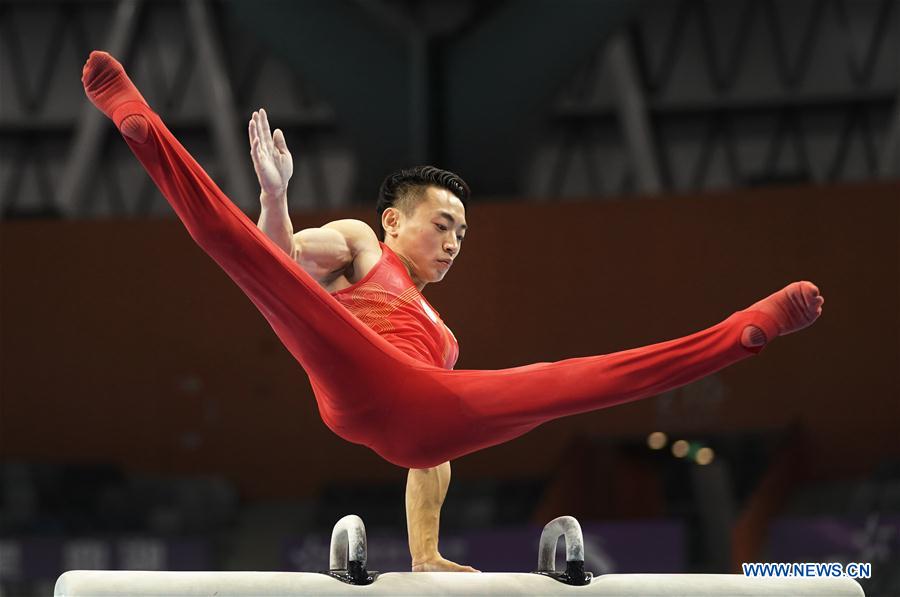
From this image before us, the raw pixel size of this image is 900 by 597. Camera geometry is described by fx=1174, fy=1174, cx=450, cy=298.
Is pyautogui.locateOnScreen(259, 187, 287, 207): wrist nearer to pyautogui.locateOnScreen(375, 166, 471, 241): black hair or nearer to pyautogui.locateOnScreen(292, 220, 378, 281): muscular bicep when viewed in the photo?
pyautogui.locateOnScreen(292, 220, 378, 281): muscular bicep

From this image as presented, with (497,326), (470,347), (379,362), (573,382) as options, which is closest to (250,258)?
(379,362)

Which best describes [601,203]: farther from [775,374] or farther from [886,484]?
[886,484]

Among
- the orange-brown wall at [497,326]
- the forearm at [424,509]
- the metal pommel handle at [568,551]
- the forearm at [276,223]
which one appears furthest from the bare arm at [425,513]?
the orange-brown wall at [497,326]

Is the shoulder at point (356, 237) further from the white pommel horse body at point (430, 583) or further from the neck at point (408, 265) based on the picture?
the white pommel horse body at point (430, 583)

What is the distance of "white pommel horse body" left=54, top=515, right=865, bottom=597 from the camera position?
8.71ft

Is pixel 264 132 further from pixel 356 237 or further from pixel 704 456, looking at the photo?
pixel 704 456

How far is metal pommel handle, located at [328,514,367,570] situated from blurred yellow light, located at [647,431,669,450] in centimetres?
726

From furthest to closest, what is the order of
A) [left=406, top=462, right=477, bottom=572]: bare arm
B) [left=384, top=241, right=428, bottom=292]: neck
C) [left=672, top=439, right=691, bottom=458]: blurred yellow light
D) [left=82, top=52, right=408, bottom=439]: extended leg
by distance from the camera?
1. [left=672, top=439, right=691, bottom=458]: blurred yellow light
2. [left=384, top=241, right=428, bottom=292]: neck
3. [left=406, top=462, right=477, bottom=572]: bare arm
4. [left=82, top=52, right=408, bottom=439]: extended leg

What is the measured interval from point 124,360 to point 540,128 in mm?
4353

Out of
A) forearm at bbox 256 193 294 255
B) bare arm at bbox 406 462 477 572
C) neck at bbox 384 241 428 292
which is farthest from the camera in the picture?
neck at bbox 384 241 428 292

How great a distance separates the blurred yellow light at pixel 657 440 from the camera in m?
10.0

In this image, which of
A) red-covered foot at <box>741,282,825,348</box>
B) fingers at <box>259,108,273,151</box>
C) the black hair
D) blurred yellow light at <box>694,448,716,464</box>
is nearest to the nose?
the black hair

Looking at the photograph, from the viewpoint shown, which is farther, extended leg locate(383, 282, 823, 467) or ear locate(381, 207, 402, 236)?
ear locate(381, 207, 402, 236)

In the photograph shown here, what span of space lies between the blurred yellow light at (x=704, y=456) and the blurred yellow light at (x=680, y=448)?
130 millimetres
